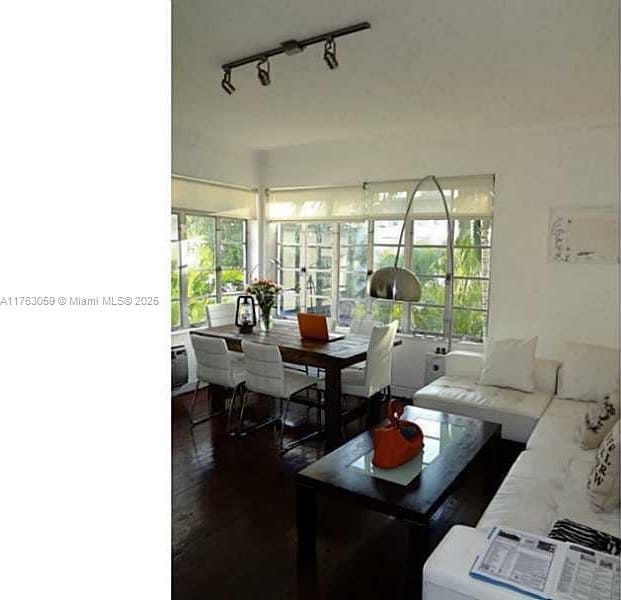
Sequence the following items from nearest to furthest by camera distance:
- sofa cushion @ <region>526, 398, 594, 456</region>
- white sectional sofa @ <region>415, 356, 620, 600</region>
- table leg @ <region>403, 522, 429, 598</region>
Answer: white sectional sofa @ <region>415, 356, 620, 600</region>
table leg @ <region>403, 522, 429, 598</region>
sofa cushion @ <region>526, 398, 594, 456</region>

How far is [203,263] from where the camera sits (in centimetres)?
551

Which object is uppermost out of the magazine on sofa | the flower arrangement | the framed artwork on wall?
the framed artwork on wall

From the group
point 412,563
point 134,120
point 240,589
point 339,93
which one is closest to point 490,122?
point 339,93

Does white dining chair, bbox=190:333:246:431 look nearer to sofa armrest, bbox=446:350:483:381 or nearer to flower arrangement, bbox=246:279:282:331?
flower arrangement, bbox=246:279:282:331

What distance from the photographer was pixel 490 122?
14.0ft

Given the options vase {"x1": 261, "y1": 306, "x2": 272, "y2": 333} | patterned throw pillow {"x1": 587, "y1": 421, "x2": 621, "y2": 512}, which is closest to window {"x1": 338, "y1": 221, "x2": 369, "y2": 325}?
vase {"x1": 261, "y1": 306, "x2": 272, "y2": 333}

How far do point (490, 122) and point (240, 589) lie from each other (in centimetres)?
386

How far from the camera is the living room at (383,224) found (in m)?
2.41

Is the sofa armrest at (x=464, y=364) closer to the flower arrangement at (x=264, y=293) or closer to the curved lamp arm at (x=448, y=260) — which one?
the curved lamp arm at (x=448, y=260)

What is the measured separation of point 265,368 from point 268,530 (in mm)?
1394

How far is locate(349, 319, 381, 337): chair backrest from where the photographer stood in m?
4.95

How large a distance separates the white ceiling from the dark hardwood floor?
252 cm

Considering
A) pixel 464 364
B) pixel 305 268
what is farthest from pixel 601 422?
pixel 305 268

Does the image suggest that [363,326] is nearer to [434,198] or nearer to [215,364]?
[434,198]
